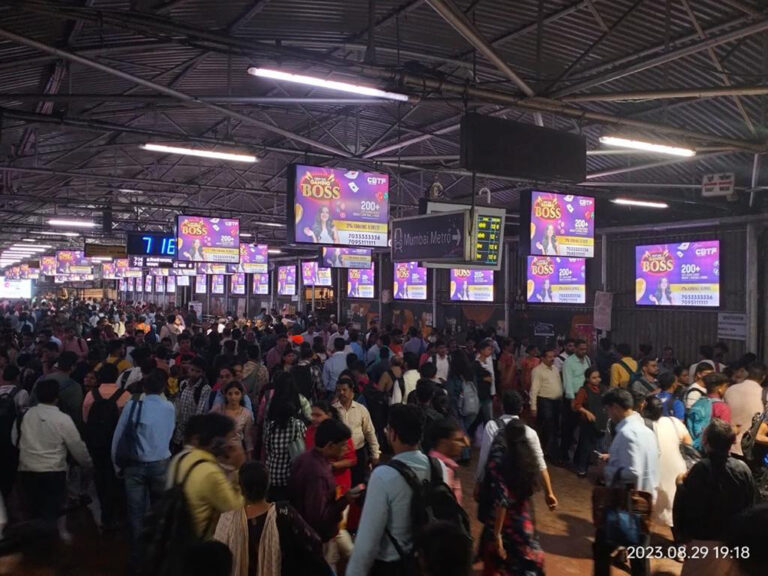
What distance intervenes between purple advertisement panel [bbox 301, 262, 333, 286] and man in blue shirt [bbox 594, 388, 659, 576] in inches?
764

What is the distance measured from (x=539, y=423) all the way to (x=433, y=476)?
632 centimetres

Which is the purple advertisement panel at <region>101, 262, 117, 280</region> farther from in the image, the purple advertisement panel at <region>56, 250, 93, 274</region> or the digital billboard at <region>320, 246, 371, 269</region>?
the digital billboard at <region>320, 246, 371, 269</region>

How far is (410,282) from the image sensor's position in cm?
2136

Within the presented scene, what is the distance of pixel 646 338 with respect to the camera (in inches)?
587

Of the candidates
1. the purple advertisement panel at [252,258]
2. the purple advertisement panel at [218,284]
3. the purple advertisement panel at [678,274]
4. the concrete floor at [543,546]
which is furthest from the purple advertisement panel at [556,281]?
the purple advertisement panel at [218,284]

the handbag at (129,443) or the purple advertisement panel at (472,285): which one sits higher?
the purple advertisement panel at (472,285)

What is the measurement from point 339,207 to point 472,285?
10154 millimetres

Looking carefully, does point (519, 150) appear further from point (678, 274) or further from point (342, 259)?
point (342, 259)

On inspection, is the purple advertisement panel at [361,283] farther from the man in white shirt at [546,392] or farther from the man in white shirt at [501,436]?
the man in white shirt at [501,436]

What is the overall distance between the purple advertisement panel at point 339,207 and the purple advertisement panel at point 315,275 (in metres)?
14.5

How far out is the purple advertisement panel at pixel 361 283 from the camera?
23938 mm

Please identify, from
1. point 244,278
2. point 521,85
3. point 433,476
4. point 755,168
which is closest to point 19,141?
point 521,85

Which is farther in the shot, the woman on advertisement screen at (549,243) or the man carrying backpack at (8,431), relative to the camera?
the woman on advertisement screen at (549,243)

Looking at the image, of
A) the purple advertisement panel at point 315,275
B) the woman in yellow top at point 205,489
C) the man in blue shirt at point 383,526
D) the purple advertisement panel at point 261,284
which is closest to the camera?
the man in blue shirt at point 383,526
